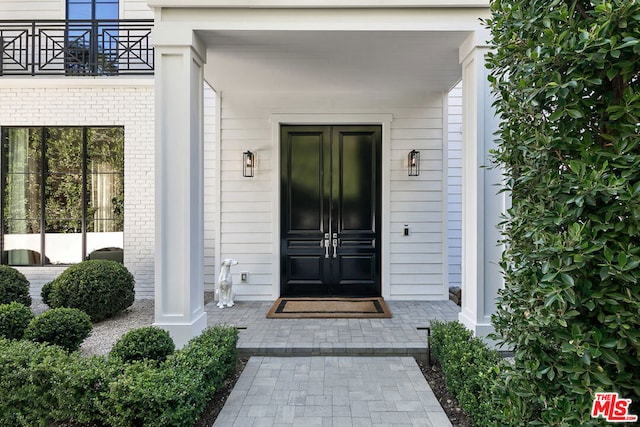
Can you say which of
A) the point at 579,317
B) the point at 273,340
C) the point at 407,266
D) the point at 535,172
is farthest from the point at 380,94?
the point at 579,317

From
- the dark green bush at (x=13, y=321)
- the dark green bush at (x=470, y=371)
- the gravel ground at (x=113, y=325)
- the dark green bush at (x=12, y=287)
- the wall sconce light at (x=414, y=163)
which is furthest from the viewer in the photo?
the wall sconce light at (x=414, y=163)

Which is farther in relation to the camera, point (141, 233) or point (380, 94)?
point (141, 233)

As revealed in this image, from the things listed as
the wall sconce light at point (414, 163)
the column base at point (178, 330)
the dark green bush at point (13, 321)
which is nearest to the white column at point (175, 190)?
the column base at point (178, 330)

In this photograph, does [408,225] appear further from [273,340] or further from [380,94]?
[273,340]

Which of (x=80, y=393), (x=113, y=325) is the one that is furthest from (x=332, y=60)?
(x=113, y=325)

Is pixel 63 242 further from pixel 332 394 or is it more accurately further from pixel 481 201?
pixel 481 201

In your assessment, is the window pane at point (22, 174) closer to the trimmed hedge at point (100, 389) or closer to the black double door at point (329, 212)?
the black double door at point (329, 212)

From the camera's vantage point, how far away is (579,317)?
152cm

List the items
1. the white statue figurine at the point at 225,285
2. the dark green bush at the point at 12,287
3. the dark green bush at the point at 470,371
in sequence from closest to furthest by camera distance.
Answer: the dark green bush at the point at 470,371 → the dark green bush at the point at 12,287 → the white statue figurine at the point at 225,285

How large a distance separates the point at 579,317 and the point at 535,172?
641 mm

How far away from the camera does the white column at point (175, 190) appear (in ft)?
11.7

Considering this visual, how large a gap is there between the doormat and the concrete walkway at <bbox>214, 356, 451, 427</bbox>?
1.10 m

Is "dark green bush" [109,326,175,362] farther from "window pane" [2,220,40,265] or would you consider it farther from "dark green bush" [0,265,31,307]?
"window pane" [2,220,40,265]

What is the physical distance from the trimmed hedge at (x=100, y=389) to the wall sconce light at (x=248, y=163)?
10.9ft
